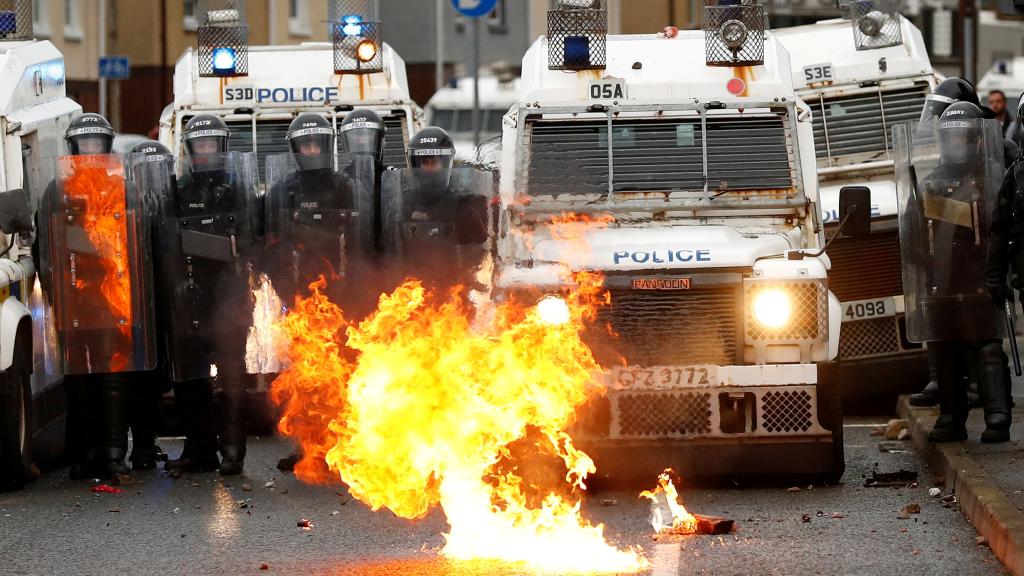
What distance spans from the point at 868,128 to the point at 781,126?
3889mm

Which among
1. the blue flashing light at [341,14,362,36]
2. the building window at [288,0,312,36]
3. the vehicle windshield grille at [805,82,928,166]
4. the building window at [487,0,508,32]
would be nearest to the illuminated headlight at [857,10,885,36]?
the vehicle windshield grille at [805,82,928,166]

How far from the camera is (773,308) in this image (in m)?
11.2

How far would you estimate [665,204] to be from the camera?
12.3 m

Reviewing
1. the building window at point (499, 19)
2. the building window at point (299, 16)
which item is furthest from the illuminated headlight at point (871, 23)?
the building window at point (499, 19)

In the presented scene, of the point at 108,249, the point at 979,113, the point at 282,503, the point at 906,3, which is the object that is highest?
the point at 906,3

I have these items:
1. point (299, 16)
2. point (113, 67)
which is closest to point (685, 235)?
point (113, 67)

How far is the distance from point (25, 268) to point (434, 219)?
2.53 meters

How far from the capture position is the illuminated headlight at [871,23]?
16.4 meters

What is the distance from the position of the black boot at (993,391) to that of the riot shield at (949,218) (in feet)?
0.64

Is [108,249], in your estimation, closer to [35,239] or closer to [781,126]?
[35,239]

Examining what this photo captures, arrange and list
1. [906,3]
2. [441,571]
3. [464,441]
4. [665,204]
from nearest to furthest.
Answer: [441,571] → [464,441] → [665,204] → [906,3]

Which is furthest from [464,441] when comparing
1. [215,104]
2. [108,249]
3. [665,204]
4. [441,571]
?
[215,104]

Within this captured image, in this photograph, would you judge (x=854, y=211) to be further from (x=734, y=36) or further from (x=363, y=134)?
(x=363, y=134)

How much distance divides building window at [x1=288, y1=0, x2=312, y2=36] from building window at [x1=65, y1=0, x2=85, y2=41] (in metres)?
6.89
